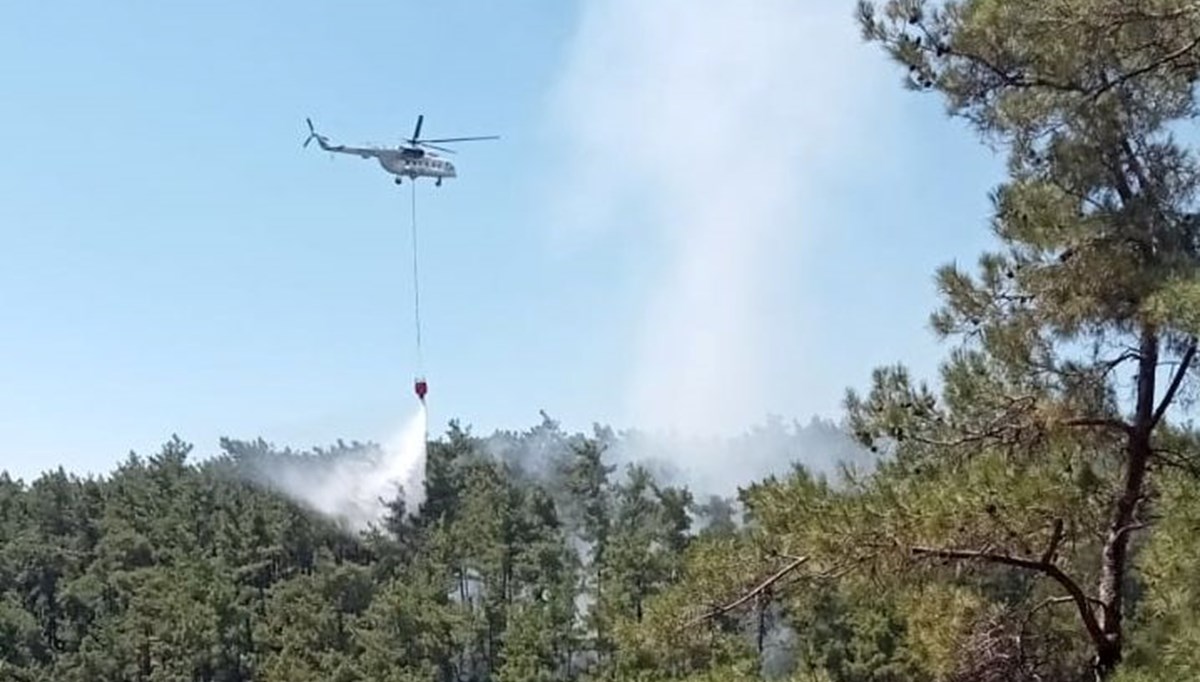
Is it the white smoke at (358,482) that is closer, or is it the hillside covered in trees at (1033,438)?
the hillside covered in trees at (1033,438)

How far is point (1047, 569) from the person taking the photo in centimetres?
519

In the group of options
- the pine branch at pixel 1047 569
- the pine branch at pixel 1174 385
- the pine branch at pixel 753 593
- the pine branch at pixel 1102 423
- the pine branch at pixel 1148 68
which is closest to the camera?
the pine branch at pixel 1148 68

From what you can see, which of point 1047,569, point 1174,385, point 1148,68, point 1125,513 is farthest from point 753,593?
point 1148,68

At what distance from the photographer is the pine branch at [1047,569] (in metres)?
5.04

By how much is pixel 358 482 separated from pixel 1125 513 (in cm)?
4280

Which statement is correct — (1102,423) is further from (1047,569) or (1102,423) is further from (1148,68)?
(1148,68)

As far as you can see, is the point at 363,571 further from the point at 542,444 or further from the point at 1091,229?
the point at 542,444

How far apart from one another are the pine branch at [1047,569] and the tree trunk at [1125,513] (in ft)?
0.20

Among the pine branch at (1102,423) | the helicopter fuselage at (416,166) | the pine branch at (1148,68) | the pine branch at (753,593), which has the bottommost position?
the pine branch at (753,593)

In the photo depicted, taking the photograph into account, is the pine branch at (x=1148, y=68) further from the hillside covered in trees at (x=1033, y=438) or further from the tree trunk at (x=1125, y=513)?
the tree trunk at (x=1125, y=513)

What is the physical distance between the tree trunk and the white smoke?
1272 inches

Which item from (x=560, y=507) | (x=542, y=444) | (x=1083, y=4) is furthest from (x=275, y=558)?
(x=1083, y=4)

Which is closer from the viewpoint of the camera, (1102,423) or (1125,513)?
(1125,513)

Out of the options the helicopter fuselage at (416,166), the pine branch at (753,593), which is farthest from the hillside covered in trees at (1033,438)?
the helicopter fuselage at (416,166)
